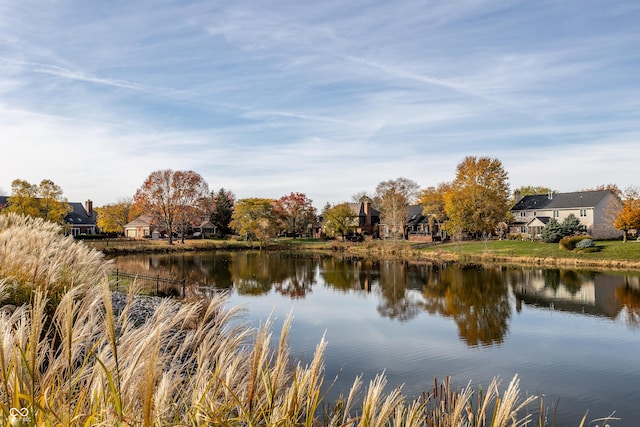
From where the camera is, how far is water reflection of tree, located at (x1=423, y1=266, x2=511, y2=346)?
60.3 ft

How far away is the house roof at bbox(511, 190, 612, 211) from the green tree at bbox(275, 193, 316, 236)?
32.8 meters

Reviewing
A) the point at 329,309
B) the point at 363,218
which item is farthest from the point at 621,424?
the point at 363,218

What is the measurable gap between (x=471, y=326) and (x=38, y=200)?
5326cm

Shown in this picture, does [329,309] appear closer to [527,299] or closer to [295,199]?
[527,299]

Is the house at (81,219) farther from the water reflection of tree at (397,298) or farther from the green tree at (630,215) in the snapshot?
the green tree at (630,215)

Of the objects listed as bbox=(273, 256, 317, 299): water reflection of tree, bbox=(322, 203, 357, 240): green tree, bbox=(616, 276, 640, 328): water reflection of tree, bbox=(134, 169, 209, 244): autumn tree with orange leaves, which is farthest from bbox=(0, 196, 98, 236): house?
bbox=(616, 276, 640, 328): water reflection of tree

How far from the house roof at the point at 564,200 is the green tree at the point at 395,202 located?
57.4 ft

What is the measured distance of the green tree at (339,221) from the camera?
3066 inches

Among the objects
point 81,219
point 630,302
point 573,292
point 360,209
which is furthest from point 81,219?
point 630,302

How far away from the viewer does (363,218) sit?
90.7 m

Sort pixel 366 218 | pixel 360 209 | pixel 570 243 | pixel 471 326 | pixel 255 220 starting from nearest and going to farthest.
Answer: pixel 471 326 → pixel 570 243 → pixel 255 220 → pixel 366 218 → pixel 360 209

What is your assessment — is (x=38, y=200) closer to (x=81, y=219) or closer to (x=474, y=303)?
(x=81, y=219)

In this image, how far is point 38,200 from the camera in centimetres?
5572

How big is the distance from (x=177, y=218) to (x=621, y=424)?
6291 centimetres
